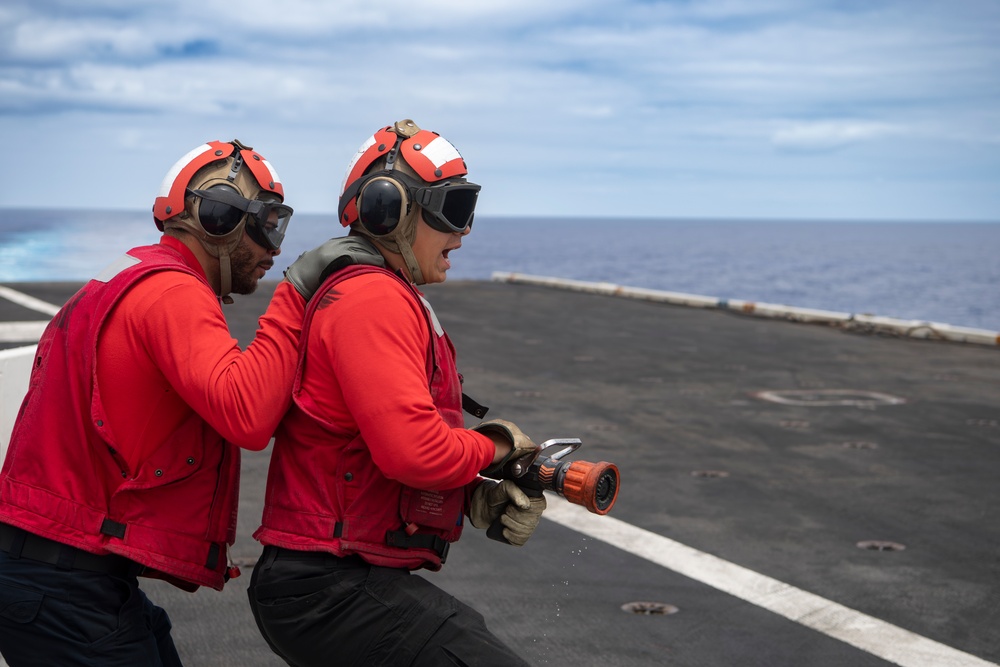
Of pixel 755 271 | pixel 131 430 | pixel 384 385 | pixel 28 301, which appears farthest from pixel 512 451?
pixel 755 271

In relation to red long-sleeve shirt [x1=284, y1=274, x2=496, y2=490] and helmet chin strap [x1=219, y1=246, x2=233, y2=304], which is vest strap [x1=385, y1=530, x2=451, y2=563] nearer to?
red long-sleeve shirt [x1=284, y1=274, x2=496, y2=490]

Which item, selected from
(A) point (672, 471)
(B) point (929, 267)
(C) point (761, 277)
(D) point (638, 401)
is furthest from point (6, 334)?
(B) point (929, 267)

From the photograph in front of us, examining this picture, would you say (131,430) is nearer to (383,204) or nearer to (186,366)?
(186,366)

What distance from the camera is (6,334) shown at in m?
14.1

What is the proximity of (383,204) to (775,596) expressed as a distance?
11.7ft

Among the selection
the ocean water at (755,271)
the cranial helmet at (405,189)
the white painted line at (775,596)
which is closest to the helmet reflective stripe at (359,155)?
the cranial helmet at (405,189)

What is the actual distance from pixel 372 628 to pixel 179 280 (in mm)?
977

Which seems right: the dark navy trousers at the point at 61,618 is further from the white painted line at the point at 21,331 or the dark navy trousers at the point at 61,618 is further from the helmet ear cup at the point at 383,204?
the white painted line at the point at 21,331

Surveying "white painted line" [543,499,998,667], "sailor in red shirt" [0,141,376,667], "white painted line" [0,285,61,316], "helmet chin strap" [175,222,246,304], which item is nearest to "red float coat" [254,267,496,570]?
"sailor in red shirt" [0,141,376,667]

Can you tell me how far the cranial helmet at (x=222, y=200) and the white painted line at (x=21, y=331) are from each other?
1098 centimetres

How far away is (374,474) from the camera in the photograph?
2779 millimetres

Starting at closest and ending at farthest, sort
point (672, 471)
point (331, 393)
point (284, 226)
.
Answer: point (331, 393) < point (284, 226) < point (672, 471)

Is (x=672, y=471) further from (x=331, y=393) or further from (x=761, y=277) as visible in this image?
(x=761, y=277)

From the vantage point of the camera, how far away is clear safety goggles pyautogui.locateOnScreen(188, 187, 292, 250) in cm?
315
